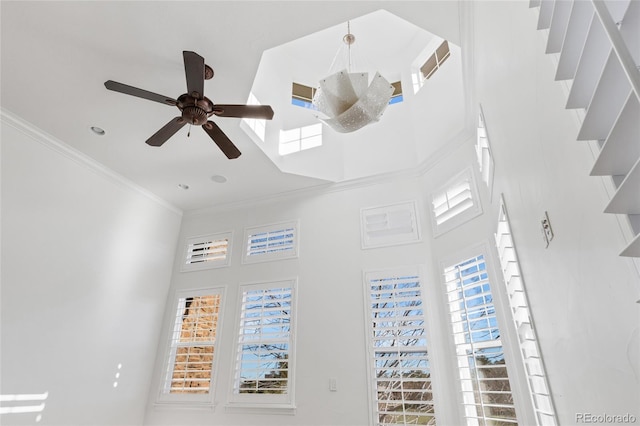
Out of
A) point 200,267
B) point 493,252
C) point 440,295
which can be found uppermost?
point 200,267

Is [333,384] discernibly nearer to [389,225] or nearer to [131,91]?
[389,225]

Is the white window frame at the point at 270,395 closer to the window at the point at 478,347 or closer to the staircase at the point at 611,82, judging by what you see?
the window at the point at 478,347

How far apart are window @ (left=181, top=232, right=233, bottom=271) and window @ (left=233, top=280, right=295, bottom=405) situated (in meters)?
0.70

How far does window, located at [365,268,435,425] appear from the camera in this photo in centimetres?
372

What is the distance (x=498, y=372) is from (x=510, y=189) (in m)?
1.92

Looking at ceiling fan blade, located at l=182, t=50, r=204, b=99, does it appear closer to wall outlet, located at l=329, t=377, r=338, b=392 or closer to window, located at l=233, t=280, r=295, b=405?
window, located at l=233, t=280, r=295, b=405

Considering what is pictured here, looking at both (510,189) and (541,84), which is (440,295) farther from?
(541,84)

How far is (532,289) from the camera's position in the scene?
2.05m

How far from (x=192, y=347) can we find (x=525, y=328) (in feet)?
14.3

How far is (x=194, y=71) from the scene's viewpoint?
2645 millimetres

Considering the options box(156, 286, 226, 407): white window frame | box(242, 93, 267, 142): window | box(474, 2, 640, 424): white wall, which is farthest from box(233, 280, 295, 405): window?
box(474, 2, 640, 424): white wall

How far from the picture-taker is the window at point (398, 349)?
146 inches

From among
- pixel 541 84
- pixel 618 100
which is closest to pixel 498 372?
pixel 541 84

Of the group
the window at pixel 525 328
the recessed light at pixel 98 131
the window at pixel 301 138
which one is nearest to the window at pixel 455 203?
the window at pixel 525 328
